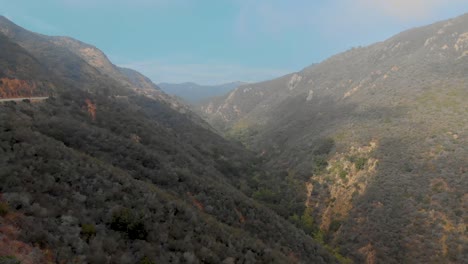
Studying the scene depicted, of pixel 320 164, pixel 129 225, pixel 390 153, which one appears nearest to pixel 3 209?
pixel 129 225

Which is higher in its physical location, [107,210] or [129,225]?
[107,210]

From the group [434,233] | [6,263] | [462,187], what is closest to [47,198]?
[6,263]

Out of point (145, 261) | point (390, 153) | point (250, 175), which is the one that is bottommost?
point (250, 175)

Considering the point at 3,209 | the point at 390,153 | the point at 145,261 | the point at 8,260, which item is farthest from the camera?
the point at 390,153

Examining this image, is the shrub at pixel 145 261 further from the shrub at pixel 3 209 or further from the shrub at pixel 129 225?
the shrub at pixel 3 209

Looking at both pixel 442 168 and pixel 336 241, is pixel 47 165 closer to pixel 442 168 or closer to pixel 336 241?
pixel 336 241

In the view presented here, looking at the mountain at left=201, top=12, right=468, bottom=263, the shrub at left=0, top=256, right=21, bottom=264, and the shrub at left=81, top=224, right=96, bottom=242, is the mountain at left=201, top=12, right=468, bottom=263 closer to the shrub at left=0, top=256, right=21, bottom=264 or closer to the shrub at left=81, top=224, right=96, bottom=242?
the shrub at left=81, top=224, right=96, bottom=242

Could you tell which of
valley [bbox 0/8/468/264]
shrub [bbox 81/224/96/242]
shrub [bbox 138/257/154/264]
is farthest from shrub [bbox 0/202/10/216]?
shrub [bbox 138/257/154/264]

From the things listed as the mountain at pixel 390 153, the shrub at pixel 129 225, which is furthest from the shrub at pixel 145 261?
the mountain at pixel 390 153

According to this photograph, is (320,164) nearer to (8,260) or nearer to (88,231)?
(88,231)
